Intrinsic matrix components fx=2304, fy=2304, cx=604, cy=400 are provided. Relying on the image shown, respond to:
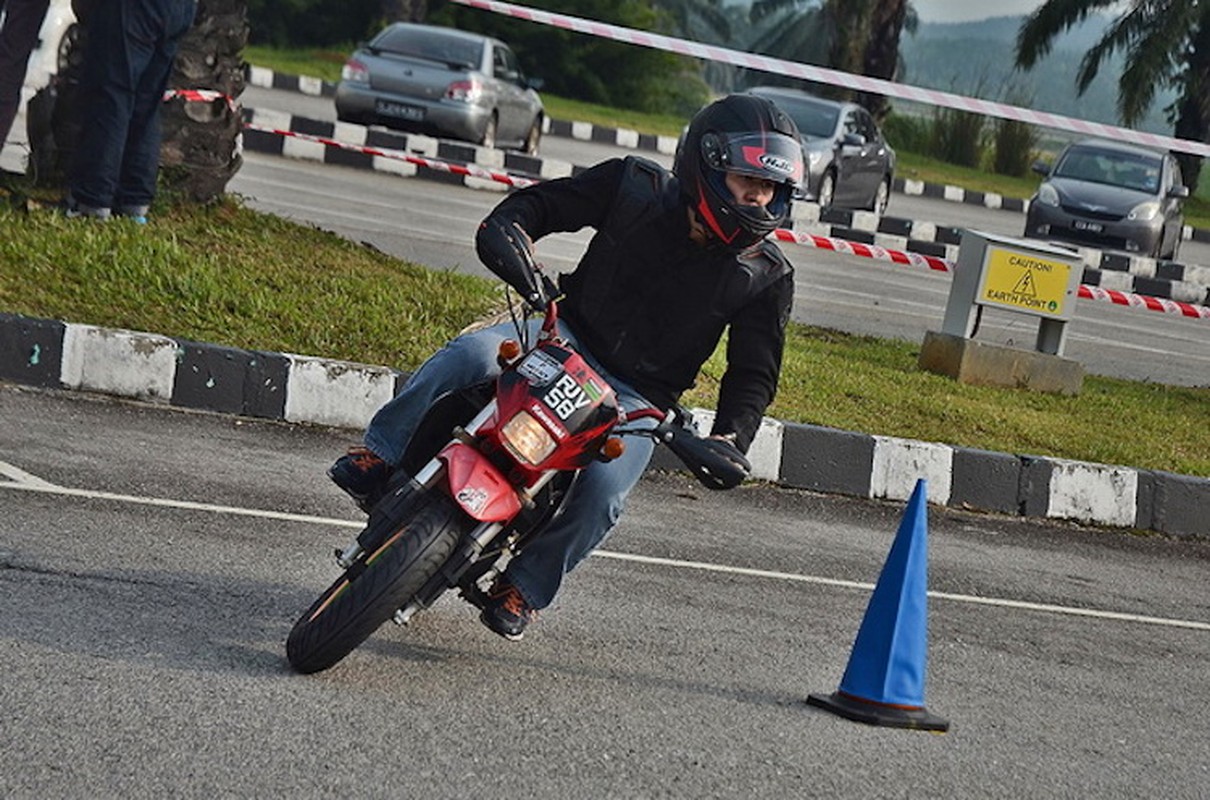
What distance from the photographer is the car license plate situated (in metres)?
25.3

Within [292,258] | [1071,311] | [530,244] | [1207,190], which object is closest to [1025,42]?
[1207,190]

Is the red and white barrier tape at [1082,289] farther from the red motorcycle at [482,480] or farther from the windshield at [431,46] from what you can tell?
the windshield at [431,46]

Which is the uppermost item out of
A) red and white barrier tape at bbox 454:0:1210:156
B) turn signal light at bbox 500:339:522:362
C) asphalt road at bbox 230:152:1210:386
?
red and white barrier tape at bbox 454:0:1210:156

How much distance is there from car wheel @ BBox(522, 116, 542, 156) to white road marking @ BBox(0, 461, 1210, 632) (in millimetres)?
19648

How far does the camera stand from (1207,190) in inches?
2446

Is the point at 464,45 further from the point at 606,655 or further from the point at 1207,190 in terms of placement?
the point at 1207,190

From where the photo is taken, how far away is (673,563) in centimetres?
813

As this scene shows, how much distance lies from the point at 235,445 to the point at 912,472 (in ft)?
10.9

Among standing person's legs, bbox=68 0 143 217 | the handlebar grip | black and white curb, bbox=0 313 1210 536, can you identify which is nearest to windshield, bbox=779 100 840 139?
black and white curb, bbox=0 313 1210 536

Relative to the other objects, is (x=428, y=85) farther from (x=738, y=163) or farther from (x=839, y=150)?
(x=738, y=163)

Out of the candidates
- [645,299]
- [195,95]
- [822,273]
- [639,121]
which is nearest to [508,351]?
[645,299]

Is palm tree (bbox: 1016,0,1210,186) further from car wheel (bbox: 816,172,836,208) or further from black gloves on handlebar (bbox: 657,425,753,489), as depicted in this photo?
black gloves on handlebar (bbox: 657,425,753,489)

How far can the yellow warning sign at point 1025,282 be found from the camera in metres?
13.1

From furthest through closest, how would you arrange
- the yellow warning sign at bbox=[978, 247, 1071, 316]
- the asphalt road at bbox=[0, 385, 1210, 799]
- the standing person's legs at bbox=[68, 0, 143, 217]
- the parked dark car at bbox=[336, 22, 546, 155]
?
the parked dark car at bbox=[336, 22, 546, 155] < the yellow warning sign at bbox=[978, 247, 1071, 316] < the standing person's legs at bbox=[68, 0, 143, 217] < the asphalt road at bbox=[0, 385, 1210, 799]
